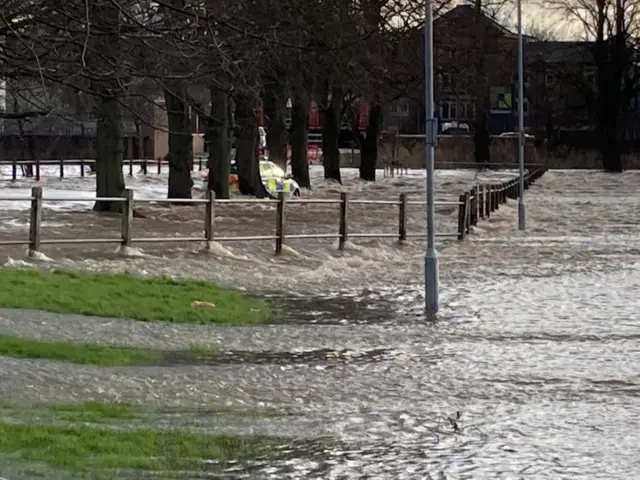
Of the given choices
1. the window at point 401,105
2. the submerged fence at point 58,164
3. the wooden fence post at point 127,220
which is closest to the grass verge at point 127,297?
the wooden fence post at point 127,220

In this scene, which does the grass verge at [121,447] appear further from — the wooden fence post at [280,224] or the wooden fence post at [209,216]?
the wooden fence post at [280,224]

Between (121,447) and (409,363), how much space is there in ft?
17.0

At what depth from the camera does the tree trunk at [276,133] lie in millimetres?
50631

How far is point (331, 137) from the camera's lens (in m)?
64.7

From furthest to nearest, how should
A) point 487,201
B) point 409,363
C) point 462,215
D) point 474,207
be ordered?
point 487,201 < point 474,207 < point 462,215 < point 409,363

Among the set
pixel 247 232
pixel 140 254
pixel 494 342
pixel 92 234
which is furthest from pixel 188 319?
pixel 247 232

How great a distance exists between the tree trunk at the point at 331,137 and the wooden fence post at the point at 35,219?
39.2m

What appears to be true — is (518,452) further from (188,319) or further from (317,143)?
(317,143)

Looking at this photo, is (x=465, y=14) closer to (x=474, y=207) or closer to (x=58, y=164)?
(x=474, y=207)

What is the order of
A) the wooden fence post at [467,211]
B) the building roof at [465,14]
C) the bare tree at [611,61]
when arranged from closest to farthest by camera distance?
the wooden fence post at [467,211] < the building roof at [465,14] < the bare tree at [611,61]

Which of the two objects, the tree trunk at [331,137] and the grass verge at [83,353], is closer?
the grass verge at [83,353]

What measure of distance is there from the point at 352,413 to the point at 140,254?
12.5 m

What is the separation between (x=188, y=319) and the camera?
1535cm

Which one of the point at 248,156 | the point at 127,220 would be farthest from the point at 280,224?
the point at 248,156
